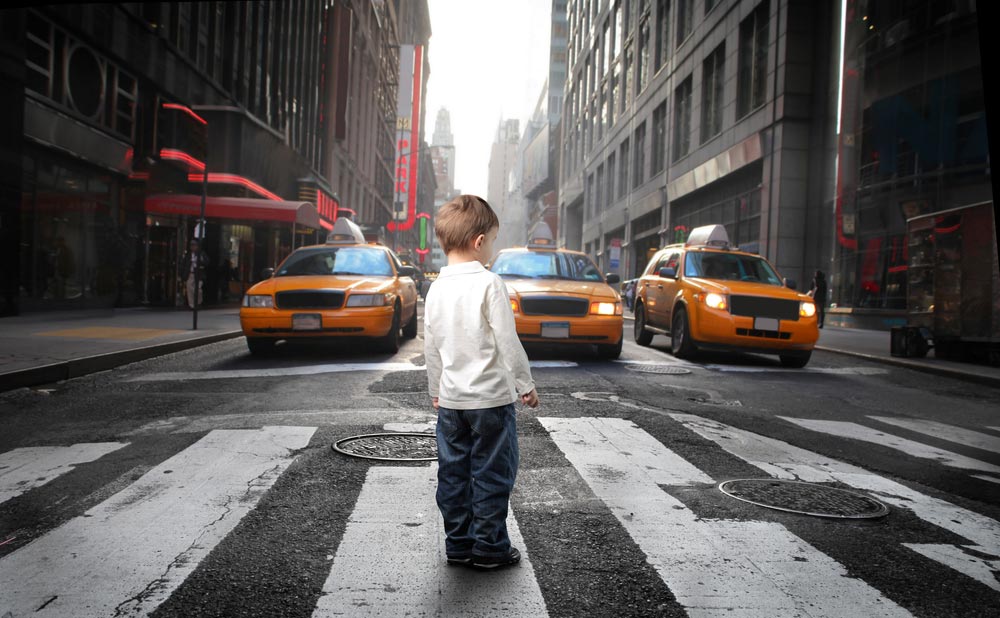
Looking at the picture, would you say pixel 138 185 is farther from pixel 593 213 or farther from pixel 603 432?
pixel 593 213

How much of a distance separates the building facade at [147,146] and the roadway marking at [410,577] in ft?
36.8

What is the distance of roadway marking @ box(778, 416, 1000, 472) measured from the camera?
17.2 ft

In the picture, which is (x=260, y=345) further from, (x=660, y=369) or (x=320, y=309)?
(x=660, y=369)

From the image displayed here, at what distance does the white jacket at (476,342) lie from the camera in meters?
3.00

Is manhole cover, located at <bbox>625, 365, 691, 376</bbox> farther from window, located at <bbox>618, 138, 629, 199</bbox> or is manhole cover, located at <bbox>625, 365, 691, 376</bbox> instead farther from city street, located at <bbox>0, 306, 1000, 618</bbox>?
window, located at <bbox>618, 138, 629, 199</bbox>

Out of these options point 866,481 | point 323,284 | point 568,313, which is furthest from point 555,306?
point 866,481

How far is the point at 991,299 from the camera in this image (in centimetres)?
1176

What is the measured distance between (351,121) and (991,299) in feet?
147

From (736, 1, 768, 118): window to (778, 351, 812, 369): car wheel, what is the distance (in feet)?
53.9

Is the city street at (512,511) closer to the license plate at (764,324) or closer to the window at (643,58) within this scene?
the license plate at (764,324)

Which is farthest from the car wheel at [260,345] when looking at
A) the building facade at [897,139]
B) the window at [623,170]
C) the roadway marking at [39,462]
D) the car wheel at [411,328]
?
the window at [623,170]

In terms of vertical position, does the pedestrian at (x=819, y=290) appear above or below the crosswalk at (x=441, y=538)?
above

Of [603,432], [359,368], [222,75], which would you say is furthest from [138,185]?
[603,432]

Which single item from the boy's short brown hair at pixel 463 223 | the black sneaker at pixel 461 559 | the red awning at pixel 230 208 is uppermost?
the red awning at pixel 230 208
